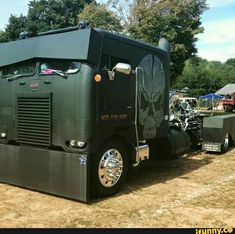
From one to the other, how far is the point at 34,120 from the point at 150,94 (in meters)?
2.32

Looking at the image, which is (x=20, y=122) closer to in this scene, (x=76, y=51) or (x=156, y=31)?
(x=76, y=51)

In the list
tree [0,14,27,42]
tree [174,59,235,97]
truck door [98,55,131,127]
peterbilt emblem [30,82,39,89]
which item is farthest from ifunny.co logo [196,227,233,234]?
tree [174,59,235,97]

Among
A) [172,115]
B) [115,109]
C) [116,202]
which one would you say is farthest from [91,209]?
[172,115]

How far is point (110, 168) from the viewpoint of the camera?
698 cm

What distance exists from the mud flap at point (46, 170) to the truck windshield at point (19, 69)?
126 centimetres

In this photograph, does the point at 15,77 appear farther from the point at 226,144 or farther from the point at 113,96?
the point at 226,144

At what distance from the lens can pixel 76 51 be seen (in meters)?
6.49

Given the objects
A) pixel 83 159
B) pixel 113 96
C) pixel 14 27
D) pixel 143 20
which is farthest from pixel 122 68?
pixel 14 27

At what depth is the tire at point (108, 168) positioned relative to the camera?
6.66 meters

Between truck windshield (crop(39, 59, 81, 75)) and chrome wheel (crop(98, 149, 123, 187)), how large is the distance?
57.0 inches

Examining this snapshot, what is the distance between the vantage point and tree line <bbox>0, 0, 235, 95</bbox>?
29.6 meters

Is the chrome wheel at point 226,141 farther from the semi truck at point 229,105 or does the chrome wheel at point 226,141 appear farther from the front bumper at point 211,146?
the semi truck at point 229,105

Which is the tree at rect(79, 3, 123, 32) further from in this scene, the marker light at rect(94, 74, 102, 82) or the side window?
the marker light at rect(94, 74, 102, 82)

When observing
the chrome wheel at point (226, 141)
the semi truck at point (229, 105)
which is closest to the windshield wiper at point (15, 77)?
the chrome wheel at point (226, 141)
